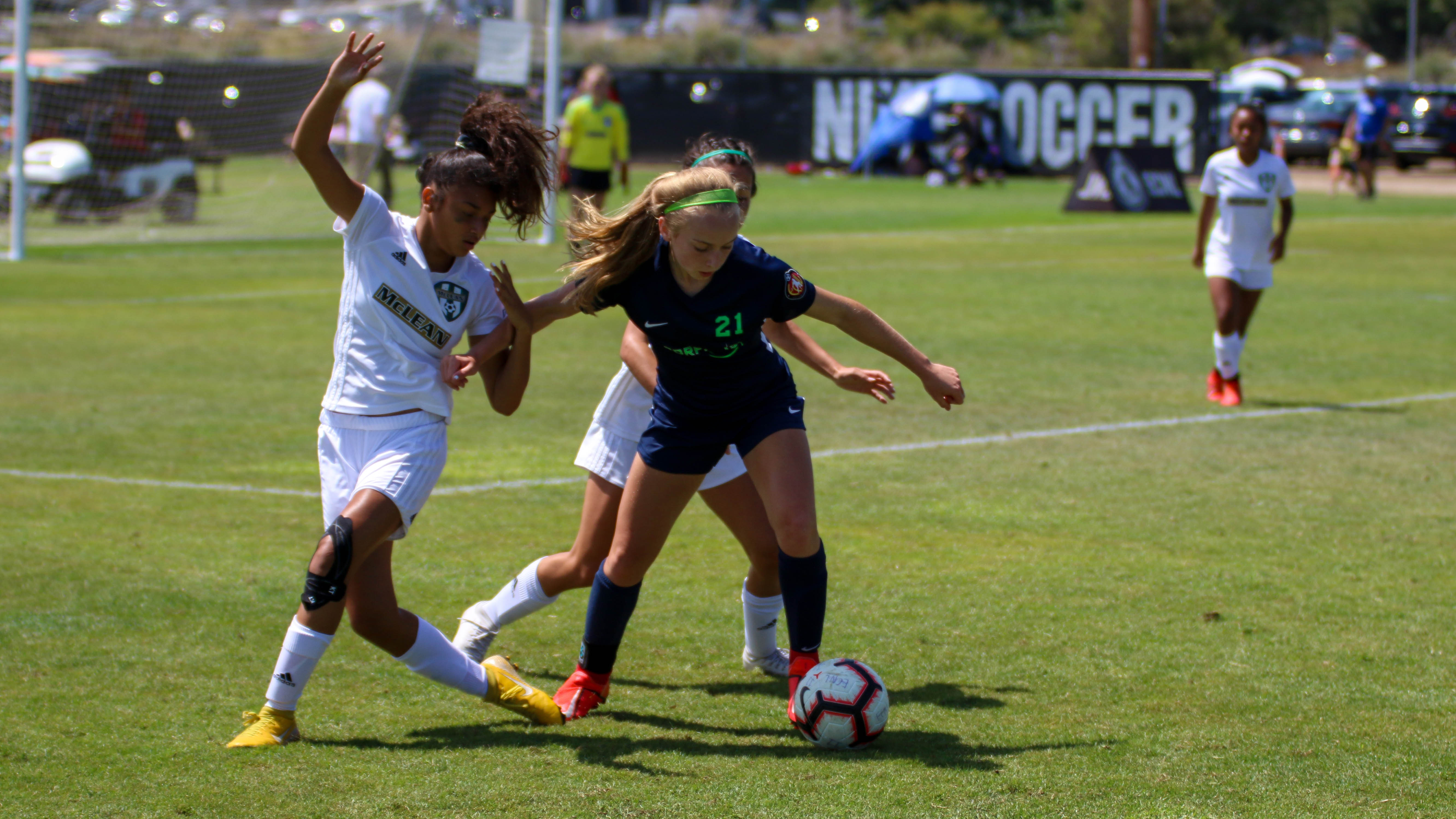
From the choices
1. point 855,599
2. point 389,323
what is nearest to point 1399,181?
point 855,599

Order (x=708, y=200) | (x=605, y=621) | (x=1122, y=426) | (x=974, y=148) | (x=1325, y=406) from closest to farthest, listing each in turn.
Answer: (x=708, y=200)
(x=605, y=621)
(x=1122, y=426)
(x=1325, y=406)
(x=974, y=148)

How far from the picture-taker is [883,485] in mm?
8383

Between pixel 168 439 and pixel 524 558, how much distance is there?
3.64 metres

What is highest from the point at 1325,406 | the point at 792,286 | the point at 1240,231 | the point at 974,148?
the point at 792,286

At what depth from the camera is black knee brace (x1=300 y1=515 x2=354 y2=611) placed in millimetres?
4348

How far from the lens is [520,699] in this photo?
4.80 metres

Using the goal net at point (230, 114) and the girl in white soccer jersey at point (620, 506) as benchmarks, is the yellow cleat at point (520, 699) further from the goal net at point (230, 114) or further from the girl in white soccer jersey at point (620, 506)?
the goal net at point (230, 114)

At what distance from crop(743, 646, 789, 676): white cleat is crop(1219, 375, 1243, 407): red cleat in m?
6.47

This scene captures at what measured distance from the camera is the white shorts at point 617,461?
5172 millimetres

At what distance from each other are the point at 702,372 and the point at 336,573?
1.24 metres

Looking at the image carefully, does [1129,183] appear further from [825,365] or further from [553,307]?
[553,307]

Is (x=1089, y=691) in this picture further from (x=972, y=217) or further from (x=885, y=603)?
(x=972, y=217)

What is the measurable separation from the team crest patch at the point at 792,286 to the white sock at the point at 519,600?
1.38 m

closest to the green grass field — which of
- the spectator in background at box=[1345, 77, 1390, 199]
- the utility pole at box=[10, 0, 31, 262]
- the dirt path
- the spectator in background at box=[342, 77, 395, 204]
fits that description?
the utility pole at box=[10, 0, 31, 262]
